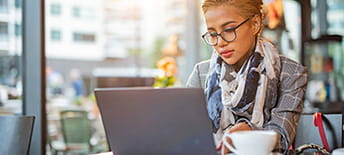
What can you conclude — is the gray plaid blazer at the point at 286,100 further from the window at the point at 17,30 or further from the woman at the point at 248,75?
the window at the point at 17,30

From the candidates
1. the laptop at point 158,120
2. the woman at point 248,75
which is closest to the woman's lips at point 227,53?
the woman at point 248,75

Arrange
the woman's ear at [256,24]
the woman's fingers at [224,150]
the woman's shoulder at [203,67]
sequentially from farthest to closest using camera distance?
the woman's shoulder at [203,67]
the woman's ear at [256,24]
the woman's fingers at [224,150]

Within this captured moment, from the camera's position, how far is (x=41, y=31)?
8.23ft

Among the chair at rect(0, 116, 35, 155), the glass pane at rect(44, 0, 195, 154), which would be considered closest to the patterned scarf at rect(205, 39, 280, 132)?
the chair at rect(0, 116, 35, 155)

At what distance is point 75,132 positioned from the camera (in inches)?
173

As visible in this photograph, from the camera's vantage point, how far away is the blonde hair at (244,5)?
1374 millimetres

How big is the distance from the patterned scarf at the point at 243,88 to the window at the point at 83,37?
Result: 208 inches

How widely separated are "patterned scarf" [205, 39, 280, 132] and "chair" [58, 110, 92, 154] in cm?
305

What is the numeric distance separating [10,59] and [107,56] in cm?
410

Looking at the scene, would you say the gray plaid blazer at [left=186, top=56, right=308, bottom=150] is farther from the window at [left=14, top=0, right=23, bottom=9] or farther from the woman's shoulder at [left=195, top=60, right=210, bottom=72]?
the window at [left=14, top=0, right=23, bottom=9]

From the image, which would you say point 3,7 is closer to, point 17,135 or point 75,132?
point 17,135

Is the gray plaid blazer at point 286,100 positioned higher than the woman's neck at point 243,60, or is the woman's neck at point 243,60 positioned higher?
the woman's neck at point 243,60

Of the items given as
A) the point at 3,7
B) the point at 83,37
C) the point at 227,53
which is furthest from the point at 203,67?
the point at 83,37

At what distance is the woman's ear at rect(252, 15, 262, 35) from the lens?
4.61 feet
